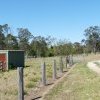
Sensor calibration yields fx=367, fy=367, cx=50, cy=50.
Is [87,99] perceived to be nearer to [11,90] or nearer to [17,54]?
[11,90]

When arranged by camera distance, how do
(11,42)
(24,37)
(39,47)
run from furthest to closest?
(24,37) < (39,47) < (11,42)

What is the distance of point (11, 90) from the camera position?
15.7m

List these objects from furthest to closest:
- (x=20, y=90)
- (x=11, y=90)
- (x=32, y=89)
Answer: (x=32, y=89) < (x=11, y=90) < (x=20, y=90)

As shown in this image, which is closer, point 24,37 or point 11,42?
point 11,42

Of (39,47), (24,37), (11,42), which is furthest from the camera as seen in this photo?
(24,37)

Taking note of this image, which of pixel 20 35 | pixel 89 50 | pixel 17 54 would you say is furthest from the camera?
pixel 89 50

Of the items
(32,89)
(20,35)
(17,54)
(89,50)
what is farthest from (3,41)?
(32,89)

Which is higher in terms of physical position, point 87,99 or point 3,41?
point 3,41

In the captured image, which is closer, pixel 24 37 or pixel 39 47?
pixel 39 47

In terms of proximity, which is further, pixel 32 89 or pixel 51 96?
pixel 32 89

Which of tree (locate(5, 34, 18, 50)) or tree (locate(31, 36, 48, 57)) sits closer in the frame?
tree (locate(5, 34, 18, 50))

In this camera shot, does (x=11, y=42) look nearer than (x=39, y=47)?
Yes

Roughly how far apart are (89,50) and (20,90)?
4646 inches

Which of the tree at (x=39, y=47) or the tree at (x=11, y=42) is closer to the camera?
the tree at (x=11, y=42)
